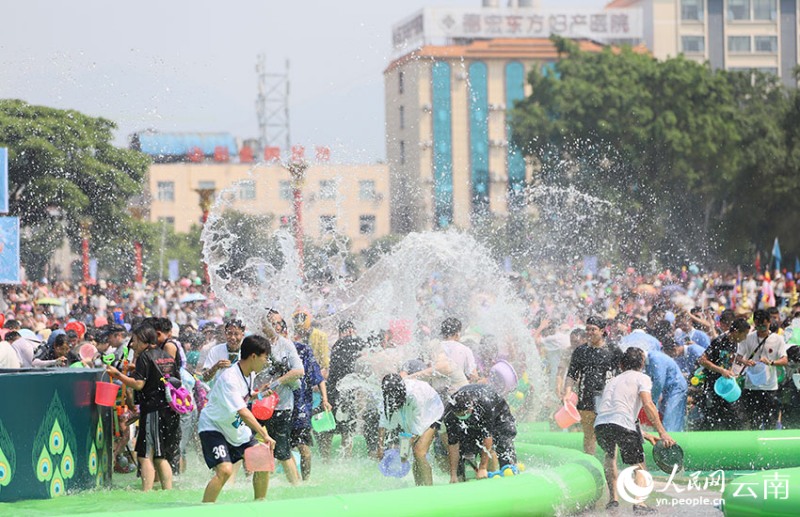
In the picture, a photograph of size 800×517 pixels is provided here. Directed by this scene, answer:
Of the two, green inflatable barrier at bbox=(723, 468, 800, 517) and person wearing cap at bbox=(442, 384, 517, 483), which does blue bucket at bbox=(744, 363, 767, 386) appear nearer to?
person wearing cap at bbox=(442, 384, 517, 483)

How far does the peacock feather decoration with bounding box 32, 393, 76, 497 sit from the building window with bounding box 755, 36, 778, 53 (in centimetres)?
9591

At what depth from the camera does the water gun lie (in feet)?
48.5

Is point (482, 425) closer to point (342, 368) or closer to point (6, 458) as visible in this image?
point (342, 368)

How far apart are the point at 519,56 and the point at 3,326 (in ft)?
256

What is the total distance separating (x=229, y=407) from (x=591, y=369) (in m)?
4.12

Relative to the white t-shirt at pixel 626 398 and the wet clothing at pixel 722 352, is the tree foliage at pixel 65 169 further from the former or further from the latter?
the white t-shirt at pixel 626 398

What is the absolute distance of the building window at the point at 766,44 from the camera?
10175cm

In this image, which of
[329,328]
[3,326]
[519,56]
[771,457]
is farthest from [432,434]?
[519,56]

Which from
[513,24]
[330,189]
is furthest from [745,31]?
[330,189]

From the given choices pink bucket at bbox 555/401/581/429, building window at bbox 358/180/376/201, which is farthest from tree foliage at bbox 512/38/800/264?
pink bucket at bbox 555/401/581/429

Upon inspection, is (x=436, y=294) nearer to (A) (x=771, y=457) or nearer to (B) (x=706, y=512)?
(A) (x=771, y=457)

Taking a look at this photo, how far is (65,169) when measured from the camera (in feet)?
153

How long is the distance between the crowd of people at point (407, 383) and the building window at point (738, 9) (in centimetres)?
8534

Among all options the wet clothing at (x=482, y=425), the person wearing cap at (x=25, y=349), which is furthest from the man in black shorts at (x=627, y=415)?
the person wearing cap at (x=25, y=349)
